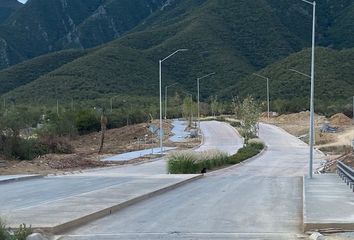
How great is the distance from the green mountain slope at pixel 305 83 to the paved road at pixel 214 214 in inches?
3366

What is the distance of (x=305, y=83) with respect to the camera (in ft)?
383

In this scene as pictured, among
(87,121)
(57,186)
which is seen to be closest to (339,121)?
(87,121)

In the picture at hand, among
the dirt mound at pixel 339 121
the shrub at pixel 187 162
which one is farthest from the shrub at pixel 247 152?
the dirt mound at pixel 339 121

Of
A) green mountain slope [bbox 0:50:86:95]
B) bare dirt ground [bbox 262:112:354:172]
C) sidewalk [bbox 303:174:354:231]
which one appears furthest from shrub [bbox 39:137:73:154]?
green mountain slope [bbox 0:50:86:95]

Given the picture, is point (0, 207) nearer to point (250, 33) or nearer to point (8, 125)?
point (8, 125)

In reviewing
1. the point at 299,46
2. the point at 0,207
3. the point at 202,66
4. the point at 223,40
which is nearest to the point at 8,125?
the point at 0,207

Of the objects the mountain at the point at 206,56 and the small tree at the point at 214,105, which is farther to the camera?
the mountain at the point at 206,56

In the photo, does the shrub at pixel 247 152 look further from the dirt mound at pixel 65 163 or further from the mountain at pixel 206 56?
the mountain at pixel 206 56

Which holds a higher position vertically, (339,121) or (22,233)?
(339,121)

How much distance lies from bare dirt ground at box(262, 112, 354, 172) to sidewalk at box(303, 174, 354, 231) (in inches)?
522

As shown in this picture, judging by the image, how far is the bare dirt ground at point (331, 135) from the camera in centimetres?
4401

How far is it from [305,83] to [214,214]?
103 m

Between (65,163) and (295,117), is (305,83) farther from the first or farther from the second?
(65,163)

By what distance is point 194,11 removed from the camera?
505 ft
